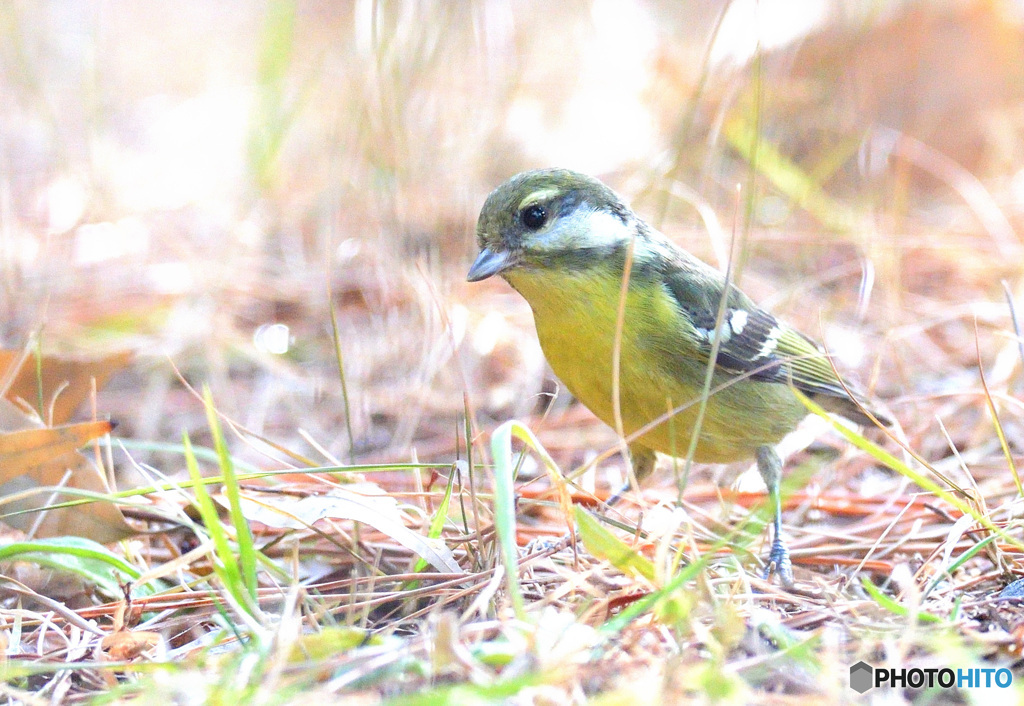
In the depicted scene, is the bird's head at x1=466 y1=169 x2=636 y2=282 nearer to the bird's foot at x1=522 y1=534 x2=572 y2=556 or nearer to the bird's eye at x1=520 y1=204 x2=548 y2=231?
the bird's eye at x1=520 y1=204 x2=548 y2=231

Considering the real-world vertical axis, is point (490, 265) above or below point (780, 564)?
above

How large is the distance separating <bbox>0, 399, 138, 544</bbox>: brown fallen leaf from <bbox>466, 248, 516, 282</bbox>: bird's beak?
119 centimetres

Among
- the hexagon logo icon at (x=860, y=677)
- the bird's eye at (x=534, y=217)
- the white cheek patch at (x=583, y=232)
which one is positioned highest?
the bird's eye at (x=534, y=217)

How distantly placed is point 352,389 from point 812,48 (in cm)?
437

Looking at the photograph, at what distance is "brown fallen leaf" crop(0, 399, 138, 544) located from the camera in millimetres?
2797

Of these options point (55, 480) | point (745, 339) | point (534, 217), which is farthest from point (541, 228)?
point (55, 480)

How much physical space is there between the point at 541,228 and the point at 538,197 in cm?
10

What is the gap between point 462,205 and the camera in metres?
5.28

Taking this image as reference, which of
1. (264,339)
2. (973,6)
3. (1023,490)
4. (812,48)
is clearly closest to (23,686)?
(1023,490)

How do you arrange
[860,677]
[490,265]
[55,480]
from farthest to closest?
[490,265] → [55,480] → [860,677]

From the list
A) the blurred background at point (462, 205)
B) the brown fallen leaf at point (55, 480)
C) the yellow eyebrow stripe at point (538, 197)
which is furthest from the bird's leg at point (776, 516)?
the brown fallen leaf at point (55, 480)

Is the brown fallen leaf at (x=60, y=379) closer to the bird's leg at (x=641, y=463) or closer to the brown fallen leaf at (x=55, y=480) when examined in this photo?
the brown fallen leaf at (x=55, y=480)

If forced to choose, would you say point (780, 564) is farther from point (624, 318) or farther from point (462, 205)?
point (462, 205)

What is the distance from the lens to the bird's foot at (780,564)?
9.20 feet
